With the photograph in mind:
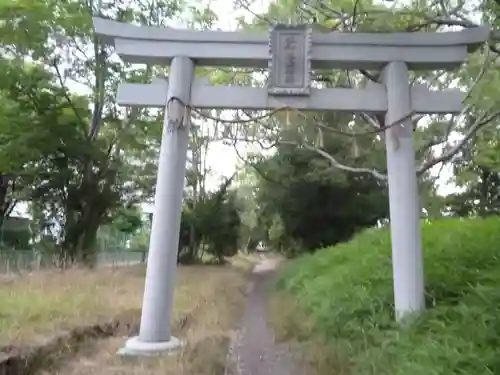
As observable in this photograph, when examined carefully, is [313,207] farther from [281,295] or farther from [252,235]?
[252,235]

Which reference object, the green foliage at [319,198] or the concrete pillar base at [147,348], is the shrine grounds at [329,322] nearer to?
the concrete pillar base at [147,348]

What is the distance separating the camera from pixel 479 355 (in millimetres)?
3654

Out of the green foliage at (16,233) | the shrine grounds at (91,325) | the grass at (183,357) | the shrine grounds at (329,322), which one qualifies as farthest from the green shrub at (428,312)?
the green foliage at (16,233)

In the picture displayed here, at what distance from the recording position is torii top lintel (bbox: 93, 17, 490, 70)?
5625 millimetres

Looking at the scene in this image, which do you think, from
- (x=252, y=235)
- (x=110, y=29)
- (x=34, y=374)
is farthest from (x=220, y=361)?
(x=252, y=235)

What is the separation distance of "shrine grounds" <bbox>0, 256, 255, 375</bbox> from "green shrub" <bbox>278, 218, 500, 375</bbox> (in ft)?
4.31

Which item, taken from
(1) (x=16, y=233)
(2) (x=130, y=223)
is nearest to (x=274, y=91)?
(1) (x=16, y=233)

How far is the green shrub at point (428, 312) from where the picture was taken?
380 cm

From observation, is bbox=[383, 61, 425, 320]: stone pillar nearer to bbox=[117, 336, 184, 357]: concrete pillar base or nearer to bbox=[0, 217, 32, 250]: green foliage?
bbox=[117, 336, 184, 357]: concrete pillar base

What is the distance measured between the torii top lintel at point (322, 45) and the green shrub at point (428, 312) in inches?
94.9

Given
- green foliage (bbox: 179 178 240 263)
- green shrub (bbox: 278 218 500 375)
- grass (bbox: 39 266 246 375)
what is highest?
green foliage (bbox: 179 178 240 263)

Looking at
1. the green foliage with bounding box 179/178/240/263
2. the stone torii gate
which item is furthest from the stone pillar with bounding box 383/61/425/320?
the green foliage with bounding box 179/178/240/263

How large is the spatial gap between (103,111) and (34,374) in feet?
38.8

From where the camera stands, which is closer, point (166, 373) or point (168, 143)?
point (166, 373)
